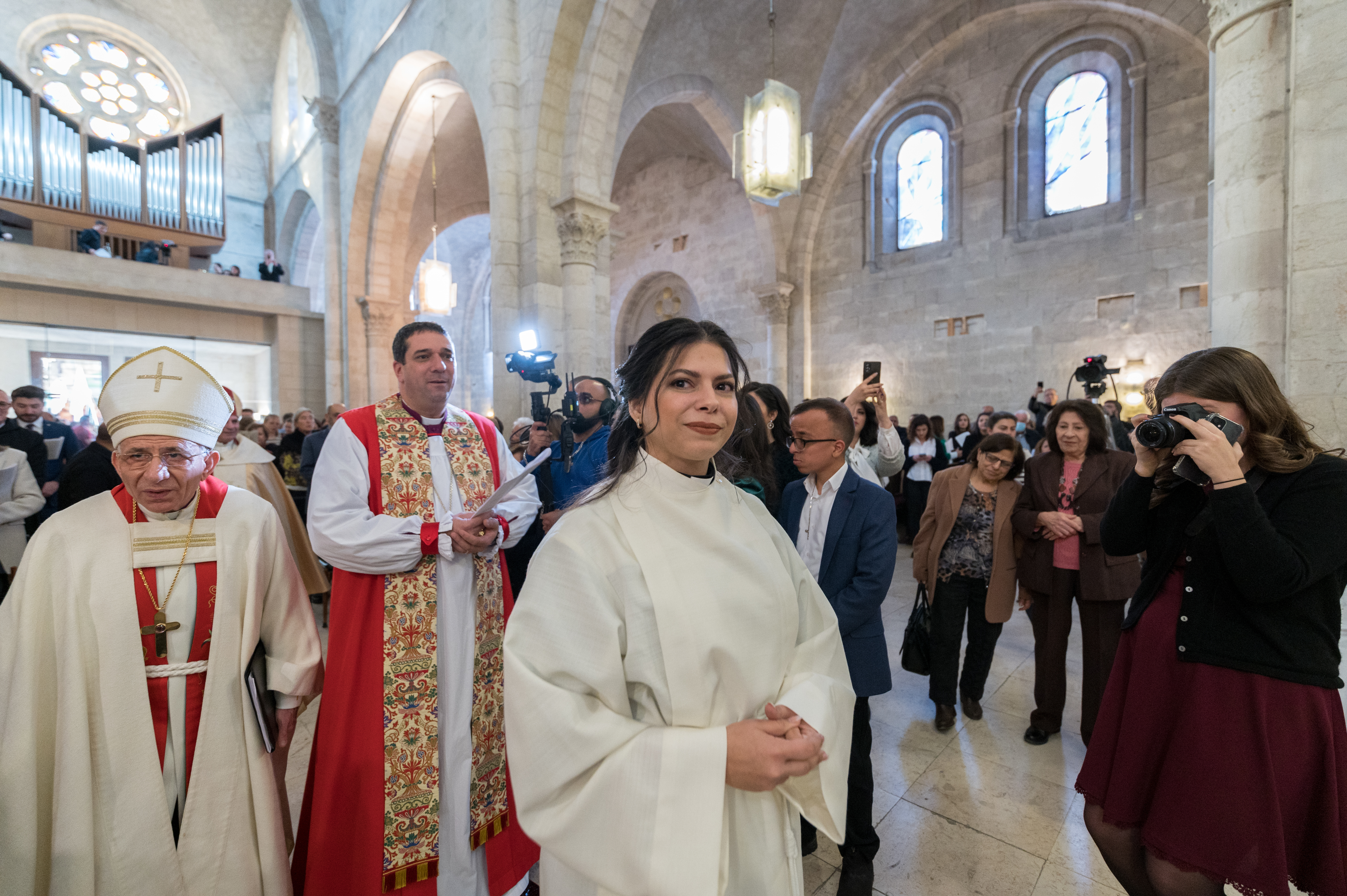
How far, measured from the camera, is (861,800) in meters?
2.02

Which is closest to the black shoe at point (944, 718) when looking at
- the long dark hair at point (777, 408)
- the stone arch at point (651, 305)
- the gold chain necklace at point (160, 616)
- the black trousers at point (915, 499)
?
the long dark hair at point (777, 408)

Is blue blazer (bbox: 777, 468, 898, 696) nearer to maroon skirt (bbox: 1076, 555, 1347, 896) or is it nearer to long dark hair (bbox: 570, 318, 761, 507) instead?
maroon skirt (bbox: 1076, 555, 1347, 896)

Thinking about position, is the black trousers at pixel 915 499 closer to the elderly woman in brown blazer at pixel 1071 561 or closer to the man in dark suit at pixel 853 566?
the elderly woman in brown blazer at pixel 1071 561

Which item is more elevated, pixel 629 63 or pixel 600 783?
pixel 629 63

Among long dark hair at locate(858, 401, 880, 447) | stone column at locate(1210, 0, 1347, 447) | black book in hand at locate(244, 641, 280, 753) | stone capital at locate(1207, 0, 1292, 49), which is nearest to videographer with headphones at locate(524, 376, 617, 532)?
black book in hand at locate(244, 641, 280, 753)

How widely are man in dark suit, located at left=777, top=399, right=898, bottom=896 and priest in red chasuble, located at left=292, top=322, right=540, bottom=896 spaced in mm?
1088

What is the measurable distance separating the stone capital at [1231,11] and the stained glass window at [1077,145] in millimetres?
7424

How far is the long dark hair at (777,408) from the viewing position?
286 cm

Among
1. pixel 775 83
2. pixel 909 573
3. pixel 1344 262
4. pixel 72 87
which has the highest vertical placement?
pixel 72 87

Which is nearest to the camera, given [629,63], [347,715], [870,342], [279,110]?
[347,715]

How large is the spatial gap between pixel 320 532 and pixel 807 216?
12.7 meters

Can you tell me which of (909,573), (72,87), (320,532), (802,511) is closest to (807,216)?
(909,573)

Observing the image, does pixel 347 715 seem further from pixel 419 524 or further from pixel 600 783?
pixel 600 783

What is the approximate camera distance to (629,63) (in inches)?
304
